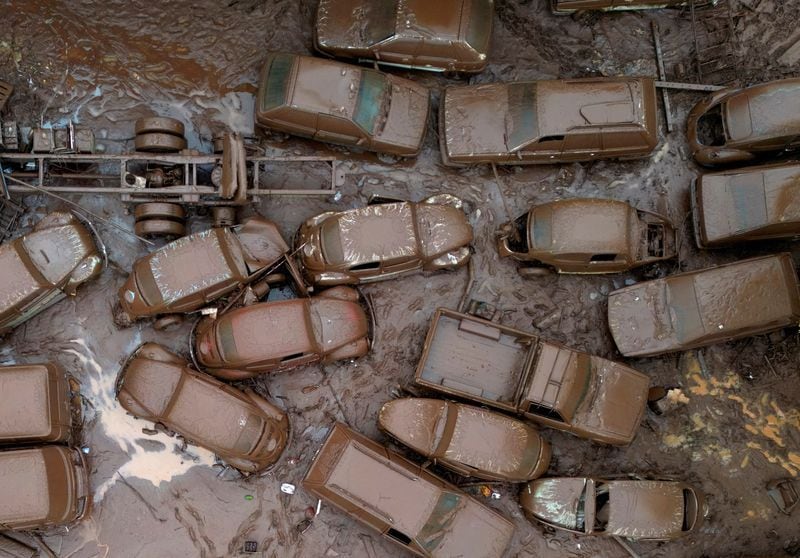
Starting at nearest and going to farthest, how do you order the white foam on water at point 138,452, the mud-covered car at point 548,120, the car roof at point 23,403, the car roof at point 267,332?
1. the car roof at point 23,403
2. the car roof at point 267,332
3. the mud-covered car at point 548,120
4. the white foam on water at point 138,452

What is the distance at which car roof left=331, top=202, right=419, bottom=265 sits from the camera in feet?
26.3

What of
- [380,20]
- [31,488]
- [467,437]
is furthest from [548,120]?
[31,488]

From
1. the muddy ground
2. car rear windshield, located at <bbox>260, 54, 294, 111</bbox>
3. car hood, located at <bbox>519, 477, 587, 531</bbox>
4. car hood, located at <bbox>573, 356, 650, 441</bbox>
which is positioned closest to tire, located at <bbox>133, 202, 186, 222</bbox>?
the muddy ground

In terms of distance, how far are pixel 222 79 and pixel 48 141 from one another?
7.26 feet

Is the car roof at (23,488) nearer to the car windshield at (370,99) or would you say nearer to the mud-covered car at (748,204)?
the car windshield at (370,99)

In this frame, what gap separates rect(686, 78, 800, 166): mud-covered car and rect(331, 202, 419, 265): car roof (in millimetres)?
3816

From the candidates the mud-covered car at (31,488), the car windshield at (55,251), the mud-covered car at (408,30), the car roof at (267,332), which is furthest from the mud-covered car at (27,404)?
the mud-covered car at (408,30)

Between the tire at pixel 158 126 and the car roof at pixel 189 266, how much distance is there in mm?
1326

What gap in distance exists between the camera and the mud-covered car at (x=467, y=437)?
313 inches

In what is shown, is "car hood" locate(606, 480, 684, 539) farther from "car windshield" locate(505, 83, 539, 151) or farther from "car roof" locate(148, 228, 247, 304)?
"car roof" locate(148, 228, 247, 304)

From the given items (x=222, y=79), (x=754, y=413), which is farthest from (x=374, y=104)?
(x=754, y=413)

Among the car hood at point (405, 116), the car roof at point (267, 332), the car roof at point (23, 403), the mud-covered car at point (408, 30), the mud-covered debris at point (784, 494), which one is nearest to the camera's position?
the car roof at point (23, 403)

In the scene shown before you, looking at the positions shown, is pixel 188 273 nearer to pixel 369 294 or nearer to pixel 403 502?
pixel 369 294

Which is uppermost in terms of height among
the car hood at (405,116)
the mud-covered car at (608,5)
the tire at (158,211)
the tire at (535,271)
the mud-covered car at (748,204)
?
the mud-covered car at (608,5)
